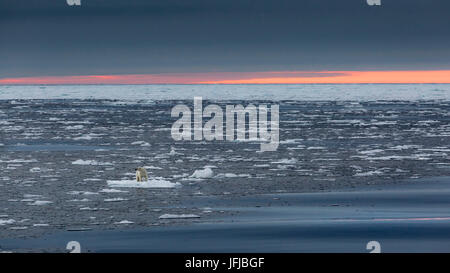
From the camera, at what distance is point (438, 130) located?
105ft

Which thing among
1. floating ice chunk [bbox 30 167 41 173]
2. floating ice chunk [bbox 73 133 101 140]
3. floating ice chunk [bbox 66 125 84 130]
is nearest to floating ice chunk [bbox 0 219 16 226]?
floating ice chunk [bbox 30 167 41 173]

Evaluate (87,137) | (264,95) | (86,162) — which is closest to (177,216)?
(86,162)

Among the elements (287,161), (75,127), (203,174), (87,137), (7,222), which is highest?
(75,127)

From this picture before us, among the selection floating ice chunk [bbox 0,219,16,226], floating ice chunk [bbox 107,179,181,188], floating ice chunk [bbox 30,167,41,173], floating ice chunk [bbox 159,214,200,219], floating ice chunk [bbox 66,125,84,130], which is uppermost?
floating ice chunk [bbox 66,125,84,130]

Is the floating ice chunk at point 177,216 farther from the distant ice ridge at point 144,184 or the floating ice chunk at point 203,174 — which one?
the floating ice chunk at point 203,174

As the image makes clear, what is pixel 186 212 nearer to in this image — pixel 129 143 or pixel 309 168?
pixel 309 168

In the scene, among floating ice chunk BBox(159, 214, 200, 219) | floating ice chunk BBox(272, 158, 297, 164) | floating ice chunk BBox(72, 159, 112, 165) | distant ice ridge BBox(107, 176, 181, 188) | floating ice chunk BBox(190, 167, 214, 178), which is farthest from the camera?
floating ice chunk BBox(272, 158, 297, 164)

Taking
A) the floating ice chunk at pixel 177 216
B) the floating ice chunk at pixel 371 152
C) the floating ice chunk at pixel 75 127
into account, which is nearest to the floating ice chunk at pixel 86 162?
the floating ice chunk at pixel 371 152

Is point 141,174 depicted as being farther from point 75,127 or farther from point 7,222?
point 75,127

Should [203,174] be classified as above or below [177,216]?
above

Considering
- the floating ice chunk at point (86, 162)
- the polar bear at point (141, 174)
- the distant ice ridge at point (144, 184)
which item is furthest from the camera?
the floating ice chunk at point (86, 162)

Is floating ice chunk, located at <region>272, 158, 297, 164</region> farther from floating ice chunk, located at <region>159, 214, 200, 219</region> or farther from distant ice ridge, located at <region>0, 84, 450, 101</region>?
distant ice ridge, located at <region>0, 84, 450, 101</region>

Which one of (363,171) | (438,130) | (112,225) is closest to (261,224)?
(112,225)

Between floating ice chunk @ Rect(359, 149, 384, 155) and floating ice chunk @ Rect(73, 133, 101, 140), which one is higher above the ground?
floating ice chunk @ Rect(73, 133, 101, 140)
